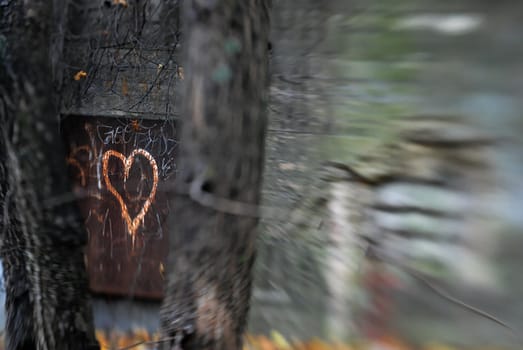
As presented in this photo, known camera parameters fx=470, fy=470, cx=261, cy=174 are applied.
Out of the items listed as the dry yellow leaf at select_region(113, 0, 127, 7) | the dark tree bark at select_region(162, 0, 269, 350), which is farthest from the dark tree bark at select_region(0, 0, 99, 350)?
the dry yellow leaf at select_region(113, 0, 127, 7)

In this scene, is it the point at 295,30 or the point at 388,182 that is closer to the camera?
the point at 388,182

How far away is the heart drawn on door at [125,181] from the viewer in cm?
511

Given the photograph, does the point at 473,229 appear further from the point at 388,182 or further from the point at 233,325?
the point at 233,325

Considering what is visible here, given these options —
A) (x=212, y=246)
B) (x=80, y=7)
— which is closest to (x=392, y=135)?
(x=212, y=246)

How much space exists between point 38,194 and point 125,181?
2798 millimetres

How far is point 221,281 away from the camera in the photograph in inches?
63.0

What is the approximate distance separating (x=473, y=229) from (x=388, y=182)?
42cm

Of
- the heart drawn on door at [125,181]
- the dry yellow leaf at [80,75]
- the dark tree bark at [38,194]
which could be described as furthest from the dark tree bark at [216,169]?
the dry yellow leaf at [80,75]

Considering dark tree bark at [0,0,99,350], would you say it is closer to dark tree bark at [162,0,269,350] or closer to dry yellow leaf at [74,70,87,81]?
dark tree bark at [162,0,269,350]

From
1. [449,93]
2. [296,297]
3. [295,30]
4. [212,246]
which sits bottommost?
[296,297]

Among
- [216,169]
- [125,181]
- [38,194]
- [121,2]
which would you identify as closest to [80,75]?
[121,2]

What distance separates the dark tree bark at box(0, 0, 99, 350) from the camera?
2.44 meters

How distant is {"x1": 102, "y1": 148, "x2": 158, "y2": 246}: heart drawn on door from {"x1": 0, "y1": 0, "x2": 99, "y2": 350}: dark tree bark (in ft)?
7.67

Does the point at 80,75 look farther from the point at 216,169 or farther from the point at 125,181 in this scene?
the point at 216,169
